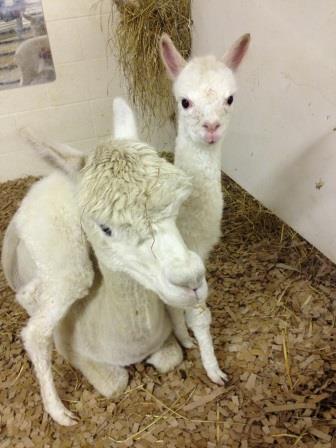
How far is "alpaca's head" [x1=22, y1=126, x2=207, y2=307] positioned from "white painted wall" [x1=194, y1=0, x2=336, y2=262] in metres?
1.36

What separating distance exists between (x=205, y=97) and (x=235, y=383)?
1.51 m

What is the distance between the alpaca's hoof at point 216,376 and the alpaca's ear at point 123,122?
1310 mm

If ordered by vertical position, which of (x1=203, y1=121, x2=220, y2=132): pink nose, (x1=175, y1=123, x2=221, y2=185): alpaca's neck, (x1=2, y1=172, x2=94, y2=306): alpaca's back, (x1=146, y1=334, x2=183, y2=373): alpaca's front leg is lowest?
(x1=146, y1=334, x2=183, y2=373): alpaca's front leg

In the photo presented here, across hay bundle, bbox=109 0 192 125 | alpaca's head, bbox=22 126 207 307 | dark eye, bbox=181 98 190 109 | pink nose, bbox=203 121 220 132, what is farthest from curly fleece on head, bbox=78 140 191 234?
hay bundle, bbox=109 0 192 125

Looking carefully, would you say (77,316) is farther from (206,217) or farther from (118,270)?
(206,217)

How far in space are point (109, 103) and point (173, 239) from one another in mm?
2931

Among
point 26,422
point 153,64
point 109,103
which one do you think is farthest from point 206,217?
point 109,103

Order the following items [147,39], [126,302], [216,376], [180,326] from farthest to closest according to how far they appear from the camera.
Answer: [147,39] < [180,326] < [216,376] < [126,302]

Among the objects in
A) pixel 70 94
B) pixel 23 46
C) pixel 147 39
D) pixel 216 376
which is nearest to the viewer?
pixel 216 376

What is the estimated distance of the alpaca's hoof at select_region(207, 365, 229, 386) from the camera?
2.34 m

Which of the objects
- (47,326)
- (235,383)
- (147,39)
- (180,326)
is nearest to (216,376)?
(235,383)

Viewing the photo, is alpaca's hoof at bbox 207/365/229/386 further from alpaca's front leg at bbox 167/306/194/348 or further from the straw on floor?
alpaca's front leg at bbox 167/306/194/348

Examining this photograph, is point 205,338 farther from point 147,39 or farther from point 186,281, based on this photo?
point 147,39

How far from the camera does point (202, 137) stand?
1987 millimetres
